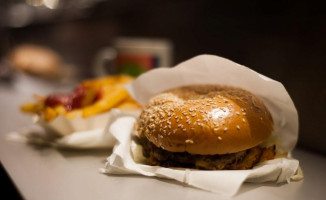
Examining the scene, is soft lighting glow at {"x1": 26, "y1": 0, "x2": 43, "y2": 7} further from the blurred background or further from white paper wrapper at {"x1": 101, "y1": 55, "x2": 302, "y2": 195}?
white paper wrapper at {"x1": 101, "y1": 55, "x2": 302, "y2": 195}

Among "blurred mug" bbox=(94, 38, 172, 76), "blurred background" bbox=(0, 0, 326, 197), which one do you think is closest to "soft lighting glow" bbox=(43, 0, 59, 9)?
"blurred background" bbox=(0, 0, 326, 197)

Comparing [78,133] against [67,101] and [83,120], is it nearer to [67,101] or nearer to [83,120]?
[83,120]

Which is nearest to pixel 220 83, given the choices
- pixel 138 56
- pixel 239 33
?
pixel 239 33

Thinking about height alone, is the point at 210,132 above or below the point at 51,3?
below

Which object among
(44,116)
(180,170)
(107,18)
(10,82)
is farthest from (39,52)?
(180,170)

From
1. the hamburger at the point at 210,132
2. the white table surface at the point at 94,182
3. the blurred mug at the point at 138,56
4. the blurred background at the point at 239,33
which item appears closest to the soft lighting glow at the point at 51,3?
the blurred background at the point at 239,33

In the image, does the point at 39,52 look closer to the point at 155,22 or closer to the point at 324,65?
the point at 155,22
